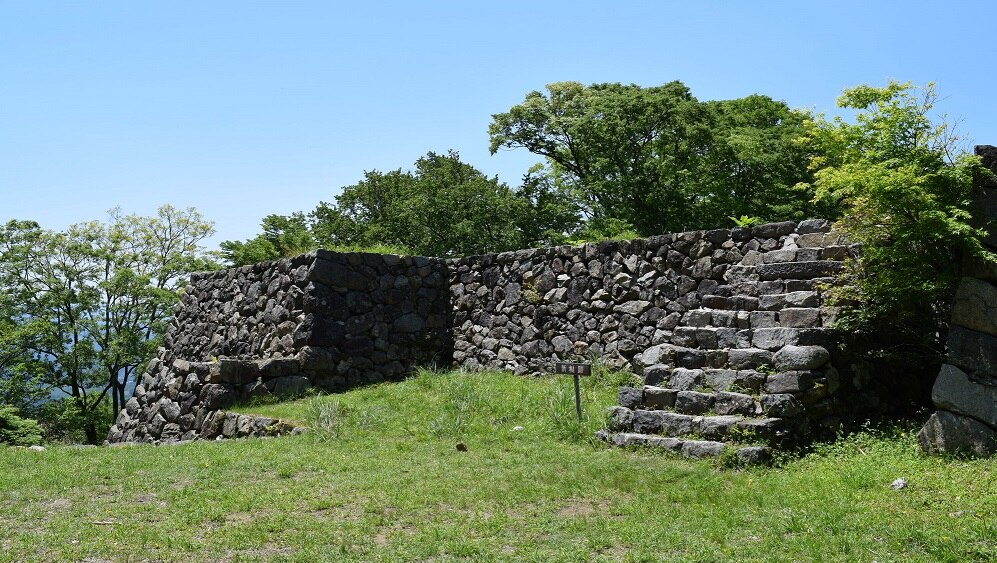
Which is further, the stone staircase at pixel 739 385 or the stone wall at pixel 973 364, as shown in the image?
the stone staircase at pixel 739 385

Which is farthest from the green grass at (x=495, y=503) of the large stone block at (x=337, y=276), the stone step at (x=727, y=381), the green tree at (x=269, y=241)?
the green tree at (x=269, y=241)

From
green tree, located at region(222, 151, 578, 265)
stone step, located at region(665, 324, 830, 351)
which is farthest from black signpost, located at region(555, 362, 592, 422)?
green tree, located at region(222, 151, 578, 265)

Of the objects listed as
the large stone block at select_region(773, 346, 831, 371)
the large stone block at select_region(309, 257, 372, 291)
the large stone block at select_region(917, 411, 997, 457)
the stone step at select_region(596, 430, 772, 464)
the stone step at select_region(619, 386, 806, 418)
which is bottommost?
the stone step at select_region(596, 430, 772, 464)

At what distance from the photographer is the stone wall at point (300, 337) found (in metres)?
12.7

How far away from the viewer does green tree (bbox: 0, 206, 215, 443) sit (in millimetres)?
27297

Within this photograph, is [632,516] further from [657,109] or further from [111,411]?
[111,411]

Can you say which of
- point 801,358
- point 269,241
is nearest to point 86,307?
point 269,241

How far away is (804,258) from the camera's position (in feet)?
30.1

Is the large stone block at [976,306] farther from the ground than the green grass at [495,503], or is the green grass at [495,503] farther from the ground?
the large stone block at [976,306]

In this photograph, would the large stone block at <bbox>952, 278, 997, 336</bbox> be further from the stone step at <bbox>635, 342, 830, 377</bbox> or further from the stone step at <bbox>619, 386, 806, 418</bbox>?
the stone step at <bbox>619, 386, 806, 418</bbox>

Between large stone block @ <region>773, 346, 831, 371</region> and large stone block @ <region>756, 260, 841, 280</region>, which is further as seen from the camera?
Answer: large stone block @ <region>756, 260, 841, 280</region>

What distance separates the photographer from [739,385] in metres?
7.83

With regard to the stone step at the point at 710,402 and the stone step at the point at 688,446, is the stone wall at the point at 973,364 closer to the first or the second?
the stone step at the point at 710,402

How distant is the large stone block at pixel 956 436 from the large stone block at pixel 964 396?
0.20ft
